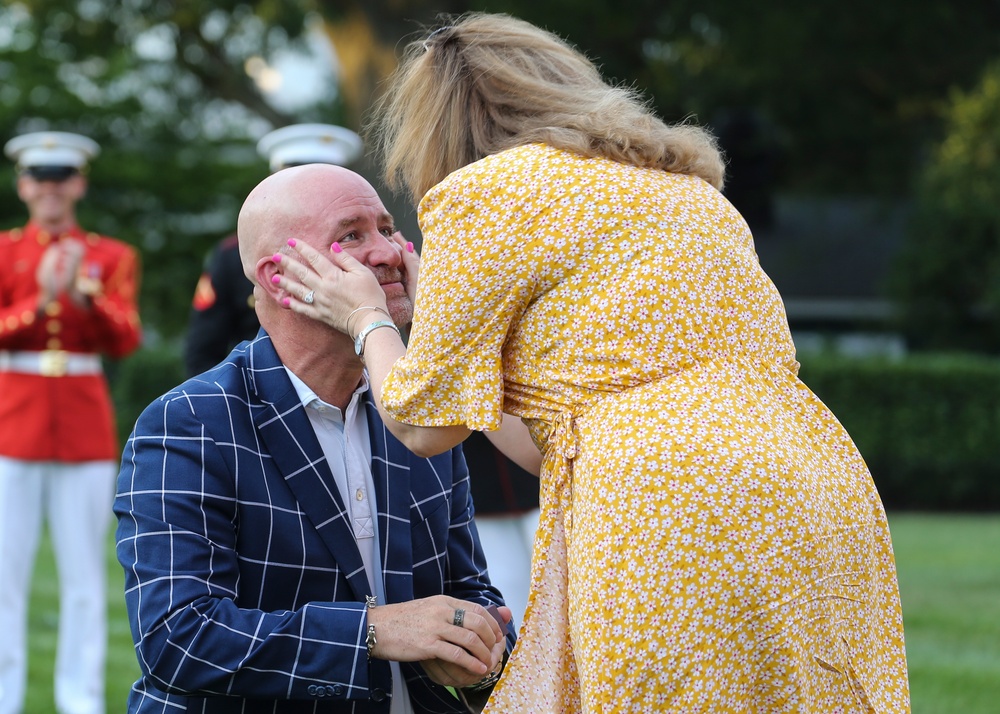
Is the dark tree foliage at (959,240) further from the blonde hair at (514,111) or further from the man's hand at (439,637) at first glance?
the man's hand at (439,637)

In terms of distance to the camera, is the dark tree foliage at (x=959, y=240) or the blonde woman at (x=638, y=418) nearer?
the blonde woman at (x=638, y=418)

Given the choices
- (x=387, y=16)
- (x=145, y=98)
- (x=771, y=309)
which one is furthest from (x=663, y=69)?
(x=771, y=309)

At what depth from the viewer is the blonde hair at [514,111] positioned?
218 cm

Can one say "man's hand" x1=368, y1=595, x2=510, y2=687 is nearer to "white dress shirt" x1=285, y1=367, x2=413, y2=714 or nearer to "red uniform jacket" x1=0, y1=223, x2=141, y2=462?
"white dress shirt" x1=285, y1=367, x2=413, y2=714

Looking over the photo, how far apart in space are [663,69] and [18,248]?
46.2 feet

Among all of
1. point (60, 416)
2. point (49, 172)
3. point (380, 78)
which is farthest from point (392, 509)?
point (380, 78)

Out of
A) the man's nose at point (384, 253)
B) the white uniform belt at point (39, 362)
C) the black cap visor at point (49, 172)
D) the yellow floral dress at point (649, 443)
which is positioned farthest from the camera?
the black cap visor at point (49, 172)

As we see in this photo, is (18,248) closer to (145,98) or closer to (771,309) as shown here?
(771,309)

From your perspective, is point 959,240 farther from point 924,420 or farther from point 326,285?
point 326,285

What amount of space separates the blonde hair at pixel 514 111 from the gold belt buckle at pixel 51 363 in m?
4.31

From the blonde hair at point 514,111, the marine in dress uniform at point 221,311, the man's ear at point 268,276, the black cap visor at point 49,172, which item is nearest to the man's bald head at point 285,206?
the man's ear at point 268,276

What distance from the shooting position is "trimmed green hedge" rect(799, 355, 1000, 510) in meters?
15.9

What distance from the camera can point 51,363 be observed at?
6.21 metres

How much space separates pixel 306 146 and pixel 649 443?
13.3 feet
